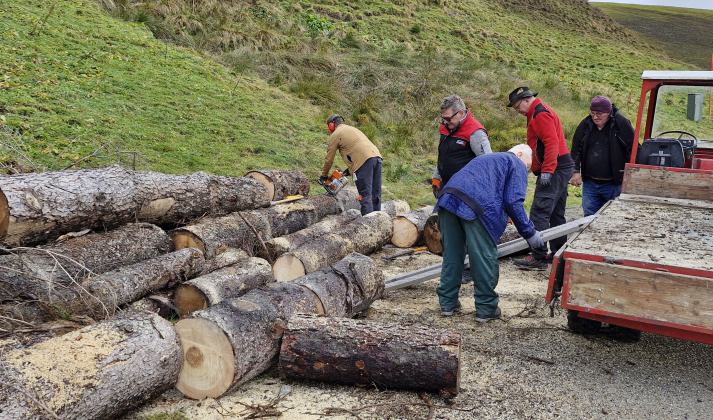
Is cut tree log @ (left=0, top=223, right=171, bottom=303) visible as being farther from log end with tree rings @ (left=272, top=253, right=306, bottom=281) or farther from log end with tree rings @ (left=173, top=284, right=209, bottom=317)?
log end with tree rings @ (left=272, top=253, right=306, bottom=281)

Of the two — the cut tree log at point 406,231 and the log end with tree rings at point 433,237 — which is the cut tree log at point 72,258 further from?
the log end with tree rings at point 433,237

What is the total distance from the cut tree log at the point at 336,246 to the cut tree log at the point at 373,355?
6.19ft

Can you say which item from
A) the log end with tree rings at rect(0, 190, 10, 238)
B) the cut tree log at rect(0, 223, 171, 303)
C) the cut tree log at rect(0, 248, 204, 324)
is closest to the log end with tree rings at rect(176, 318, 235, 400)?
the cut tree log at rect(0, 248, 204, 324)

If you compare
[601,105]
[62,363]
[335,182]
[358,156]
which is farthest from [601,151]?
[62,363]

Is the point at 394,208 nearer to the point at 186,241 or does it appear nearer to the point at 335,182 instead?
the point at 335,182

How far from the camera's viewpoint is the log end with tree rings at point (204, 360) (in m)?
4.11

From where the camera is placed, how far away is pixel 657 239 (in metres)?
4.82

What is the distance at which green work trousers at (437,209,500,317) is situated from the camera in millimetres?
5379

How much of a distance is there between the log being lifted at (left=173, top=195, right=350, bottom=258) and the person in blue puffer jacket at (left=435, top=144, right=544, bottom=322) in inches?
88.4

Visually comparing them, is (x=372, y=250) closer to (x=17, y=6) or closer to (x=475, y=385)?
(x=475, y=385)

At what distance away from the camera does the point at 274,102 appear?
13.9m

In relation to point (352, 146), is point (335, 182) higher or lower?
lower

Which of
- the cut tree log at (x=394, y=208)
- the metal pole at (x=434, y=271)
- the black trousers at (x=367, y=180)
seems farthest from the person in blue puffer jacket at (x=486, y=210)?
the cut tree log at (x=394, y=208)

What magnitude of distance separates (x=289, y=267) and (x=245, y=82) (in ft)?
29.8
